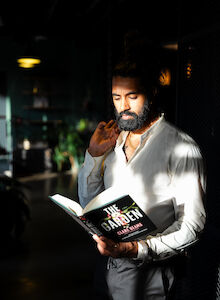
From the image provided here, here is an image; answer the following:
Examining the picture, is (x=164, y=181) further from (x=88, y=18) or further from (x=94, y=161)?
(x=88, y=18)

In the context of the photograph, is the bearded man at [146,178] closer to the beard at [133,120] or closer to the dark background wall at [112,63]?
the beard at [133,120]

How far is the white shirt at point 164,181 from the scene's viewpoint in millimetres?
1131

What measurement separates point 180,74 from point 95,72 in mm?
6538

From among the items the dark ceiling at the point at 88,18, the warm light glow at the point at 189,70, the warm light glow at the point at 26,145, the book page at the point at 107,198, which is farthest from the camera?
the warm light glow at the point at 26,145

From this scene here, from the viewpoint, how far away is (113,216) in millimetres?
1063

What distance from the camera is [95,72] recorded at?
8.21 meters

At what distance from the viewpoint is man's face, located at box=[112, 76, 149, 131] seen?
1.21 m

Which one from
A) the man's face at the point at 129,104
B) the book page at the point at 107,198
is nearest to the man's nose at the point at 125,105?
the man's face at the point at 129,104

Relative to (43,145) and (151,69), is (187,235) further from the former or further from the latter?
(43,145)

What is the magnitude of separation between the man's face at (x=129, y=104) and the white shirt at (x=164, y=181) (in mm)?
69

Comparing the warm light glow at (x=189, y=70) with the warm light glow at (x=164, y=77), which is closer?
the warm light glow at (x=164, y=77)

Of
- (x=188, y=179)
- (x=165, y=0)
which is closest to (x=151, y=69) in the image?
(x=188, y=179)

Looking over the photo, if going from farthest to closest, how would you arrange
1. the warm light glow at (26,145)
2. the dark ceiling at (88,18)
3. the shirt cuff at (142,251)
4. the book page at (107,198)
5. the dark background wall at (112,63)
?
the warm light glow at (26,145) → the dark ceiling at (88,18) → the dark background wall at (112,63) → the shirt cuff at (142,251) → the book page at (107,198)

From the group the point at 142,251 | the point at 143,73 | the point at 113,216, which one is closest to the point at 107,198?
Answer: the point at 113,216
